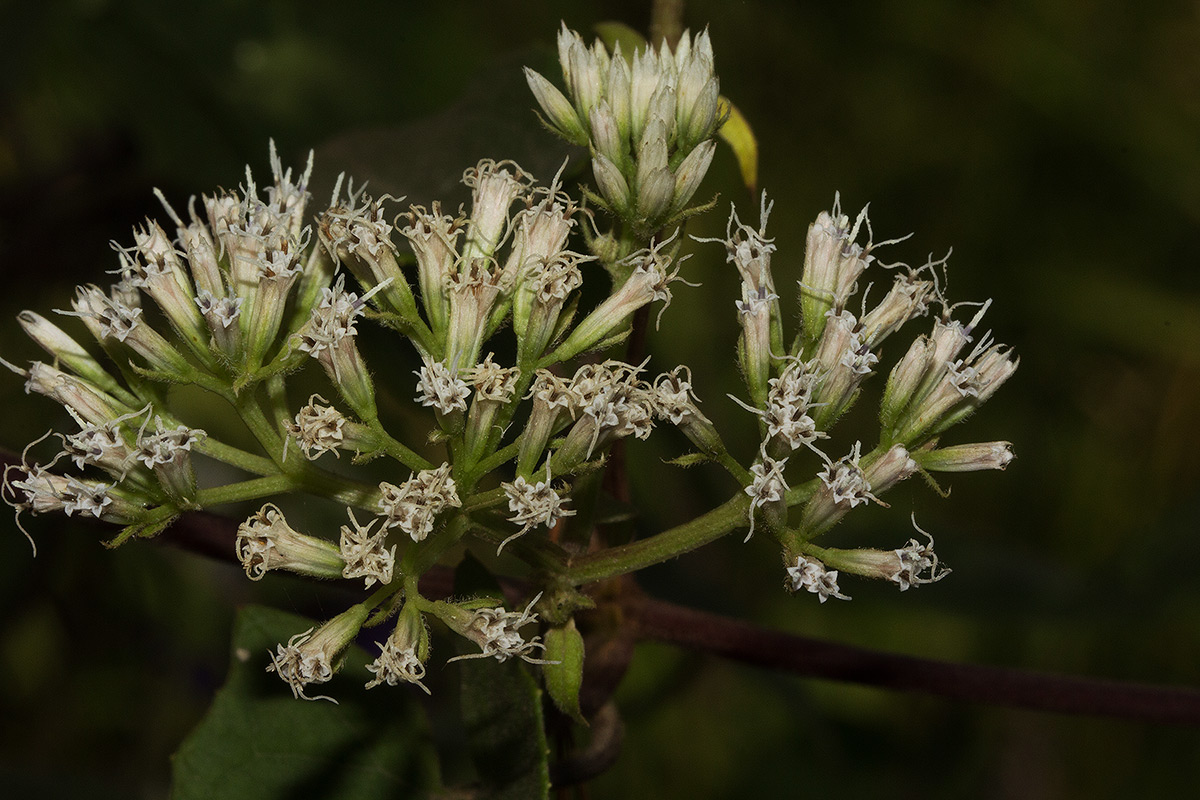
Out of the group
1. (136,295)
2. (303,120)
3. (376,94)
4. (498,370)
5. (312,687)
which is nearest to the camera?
(498,370)

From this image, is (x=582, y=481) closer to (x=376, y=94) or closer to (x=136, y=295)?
(x=136, y=295)

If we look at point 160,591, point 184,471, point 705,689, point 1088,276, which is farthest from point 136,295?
point 1088,276

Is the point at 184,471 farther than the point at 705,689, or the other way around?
the point at 705,689

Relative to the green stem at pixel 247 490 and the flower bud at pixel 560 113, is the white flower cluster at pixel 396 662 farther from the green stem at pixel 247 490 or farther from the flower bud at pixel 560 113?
the flower bud at pixel 560 113

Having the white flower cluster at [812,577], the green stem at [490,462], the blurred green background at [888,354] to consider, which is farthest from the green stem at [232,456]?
the blurred green background at [888,354]

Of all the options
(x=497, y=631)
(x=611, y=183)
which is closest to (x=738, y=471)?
(x=497, y=631)

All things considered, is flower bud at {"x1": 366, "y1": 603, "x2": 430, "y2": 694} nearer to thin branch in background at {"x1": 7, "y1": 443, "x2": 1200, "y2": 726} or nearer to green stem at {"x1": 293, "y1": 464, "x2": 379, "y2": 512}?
green stem at {"x1": 293, "y1": 464, "x2": 379, "y2": 512}
